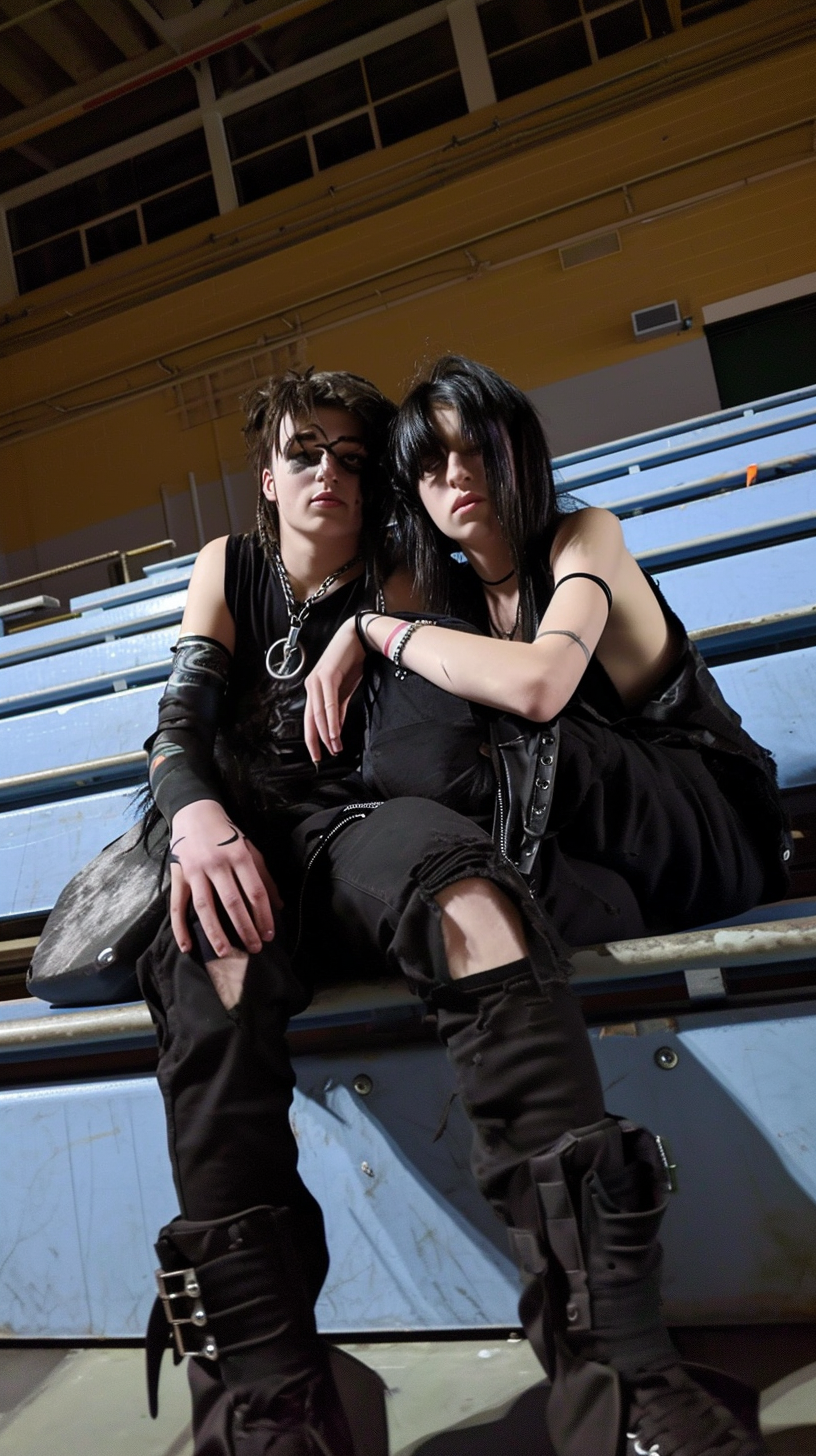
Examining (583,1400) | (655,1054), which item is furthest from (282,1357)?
(655,1054)

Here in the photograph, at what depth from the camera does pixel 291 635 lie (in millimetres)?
766

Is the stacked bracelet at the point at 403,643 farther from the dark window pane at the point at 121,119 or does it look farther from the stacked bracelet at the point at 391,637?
the dark window pane at the point at 121,119

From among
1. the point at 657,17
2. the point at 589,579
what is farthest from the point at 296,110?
the point at 589,579

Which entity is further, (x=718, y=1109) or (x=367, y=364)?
(x=367, y=364)

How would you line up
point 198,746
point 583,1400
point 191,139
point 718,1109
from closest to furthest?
point 583,1400
point 718,1109
point 198,746
point 191,139

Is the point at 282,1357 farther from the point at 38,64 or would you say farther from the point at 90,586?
the point at 38,64

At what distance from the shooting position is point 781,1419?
0.45 meters

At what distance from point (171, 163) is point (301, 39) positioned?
2.53ft

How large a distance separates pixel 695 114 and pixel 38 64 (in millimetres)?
2684

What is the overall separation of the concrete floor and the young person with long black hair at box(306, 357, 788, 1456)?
7 cm

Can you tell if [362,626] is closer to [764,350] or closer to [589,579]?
[589,579]

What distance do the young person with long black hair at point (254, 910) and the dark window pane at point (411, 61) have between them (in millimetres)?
3891

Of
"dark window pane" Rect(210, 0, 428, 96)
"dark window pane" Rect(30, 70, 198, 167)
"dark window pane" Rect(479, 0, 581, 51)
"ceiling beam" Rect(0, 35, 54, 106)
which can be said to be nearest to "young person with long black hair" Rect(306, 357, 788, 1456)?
"dark window pane" Rect(479, 0, 581, 51)

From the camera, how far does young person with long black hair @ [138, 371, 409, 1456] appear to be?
47 cm
